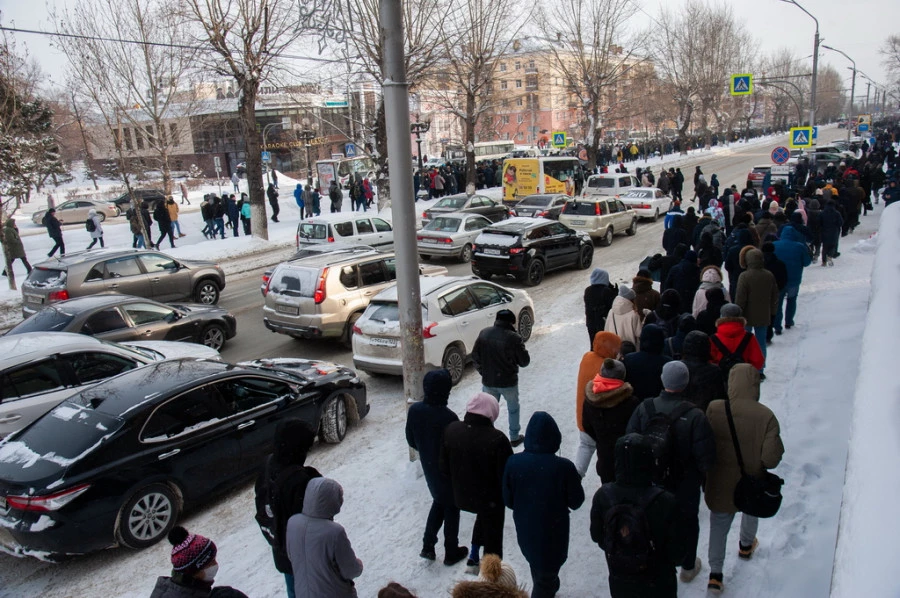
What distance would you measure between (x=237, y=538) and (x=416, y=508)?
166 cm

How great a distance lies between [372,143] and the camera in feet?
93.5

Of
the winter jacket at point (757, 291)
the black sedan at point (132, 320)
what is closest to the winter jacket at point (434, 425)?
the winter jacket at point (757, 291)

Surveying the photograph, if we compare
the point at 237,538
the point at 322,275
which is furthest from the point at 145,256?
the point at 237,538

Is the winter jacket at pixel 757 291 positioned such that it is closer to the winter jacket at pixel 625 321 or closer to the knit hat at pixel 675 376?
the winter jacket at pixel 625 321

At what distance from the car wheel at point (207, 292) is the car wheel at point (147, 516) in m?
9.80

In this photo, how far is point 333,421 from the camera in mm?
8023

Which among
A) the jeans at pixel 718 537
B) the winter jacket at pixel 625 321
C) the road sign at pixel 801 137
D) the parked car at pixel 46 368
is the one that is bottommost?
the jeans at pixel 718 537

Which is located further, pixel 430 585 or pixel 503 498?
pixel 430 585

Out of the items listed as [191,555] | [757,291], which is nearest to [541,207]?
[757,291]

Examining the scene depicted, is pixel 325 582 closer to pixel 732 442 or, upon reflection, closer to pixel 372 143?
pixel 732 442

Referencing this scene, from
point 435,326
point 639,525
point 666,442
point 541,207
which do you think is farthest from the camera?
point 541,207

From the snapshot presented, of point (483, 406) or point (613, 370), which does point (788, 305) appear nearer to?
point (613, 370)

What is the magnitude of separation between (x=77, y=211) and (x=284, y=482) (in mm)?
36415

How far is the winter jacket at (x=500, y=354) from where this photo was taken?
270 inches
